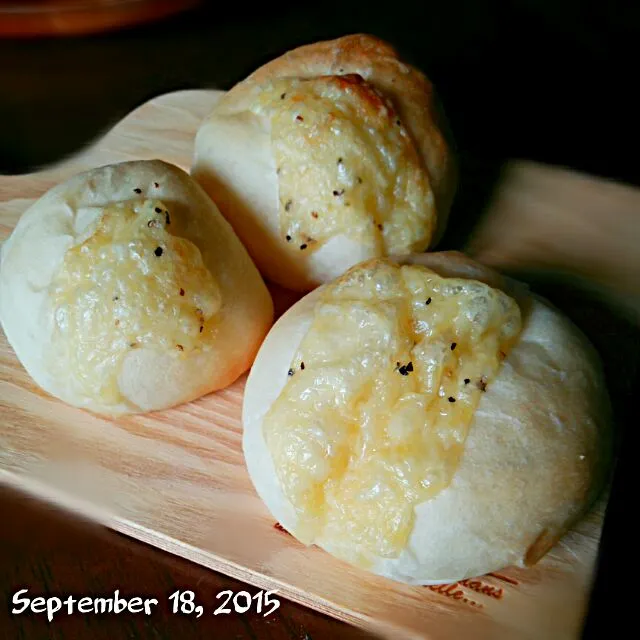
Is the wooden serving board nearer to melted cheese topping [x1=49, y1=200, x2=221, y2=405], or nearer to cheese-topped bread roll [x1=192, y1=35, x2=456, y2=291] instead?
melted cheese topping [x1=49, y1=200, x2=221, y2=405]

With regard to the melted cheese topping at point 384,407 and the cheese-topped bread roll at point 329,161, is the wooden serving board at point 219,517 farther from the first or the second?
the cheese-topped bread roll at point 329,161

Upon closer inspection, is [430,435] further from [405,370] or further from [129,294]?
[129,294]

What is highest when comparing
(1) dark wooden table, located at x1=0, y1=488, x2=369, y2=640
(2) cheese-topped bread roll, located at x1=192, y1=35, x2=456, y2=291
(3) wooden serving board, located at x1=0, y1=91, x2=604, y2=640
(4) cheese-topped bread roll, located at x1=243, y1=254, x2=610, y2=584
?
(2) cheese-topped bread roll, located at x1=192, y1=35, x2=456, y2=291

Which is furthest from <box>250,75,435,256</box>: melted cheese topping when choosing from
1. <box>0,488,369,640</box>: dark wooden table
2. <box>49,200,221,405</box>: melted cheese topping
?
<box>0,488,369,640</box>: dark wooden table

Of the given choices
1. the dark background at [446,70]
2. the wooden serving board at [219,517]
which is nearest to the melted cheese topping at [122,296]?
the wooden serving board at [219,517]

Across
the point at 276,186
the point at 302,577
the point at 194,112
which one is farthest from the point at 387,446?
the point at 194,112

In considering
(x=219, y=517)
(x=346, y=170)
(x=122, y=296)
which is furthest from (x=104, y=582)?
(x=346, y=170)
